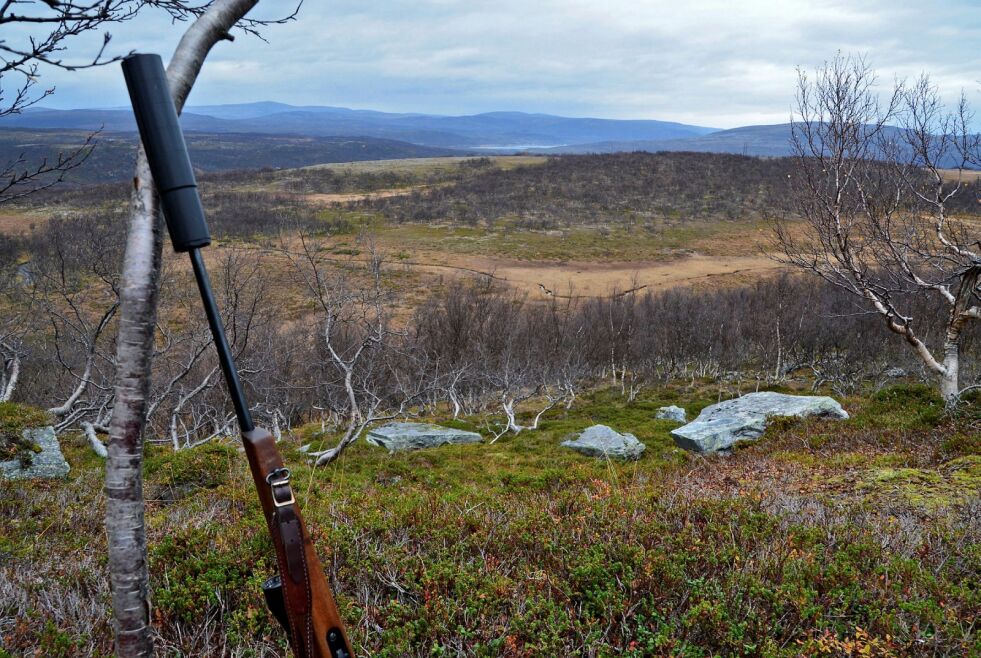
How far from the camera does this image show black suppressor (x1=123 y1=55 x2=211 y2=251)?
164 cm

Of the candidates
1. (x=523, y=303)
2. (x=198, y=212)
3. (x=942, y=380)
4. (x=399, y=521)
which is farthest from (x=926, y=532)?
(x=523, y=303)

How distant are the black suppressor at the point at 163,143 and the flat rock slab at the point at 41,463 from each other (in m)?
7.21

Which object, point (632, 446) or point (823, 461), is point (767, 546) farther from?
point (632, 446)

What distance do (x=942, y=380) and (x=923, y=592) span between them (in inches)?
394

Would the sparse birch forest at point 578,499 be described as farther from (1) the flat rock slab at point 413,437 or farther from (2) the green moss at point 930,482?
(1) the flat rock slab at point 413,437

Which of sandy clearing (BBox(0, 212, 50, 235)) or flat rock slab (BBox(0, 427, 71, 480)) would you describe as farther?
sandy clearing (BBox(0, 212, 50, 235))

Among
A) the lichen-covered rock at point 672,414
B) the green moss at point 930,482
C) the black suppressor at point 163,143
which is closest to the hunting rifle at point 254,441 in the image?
the black suppressor at point 163,143

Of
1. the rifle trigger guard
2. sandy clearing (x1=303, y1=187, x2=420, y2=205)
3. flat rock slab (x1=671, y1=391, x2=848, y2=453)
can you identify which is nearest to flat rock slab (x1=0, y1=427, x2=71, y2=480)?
the rifle trigger guard

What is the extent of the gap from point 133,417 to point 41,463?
7.51 m

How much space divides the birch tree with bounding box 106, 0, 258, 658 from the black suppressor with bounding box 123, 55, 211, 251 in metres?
0.36

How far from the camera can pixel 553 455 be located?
648 inches

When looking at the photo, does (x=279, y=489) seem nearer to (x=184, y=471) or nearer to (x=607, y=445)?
(x=184, y=471)

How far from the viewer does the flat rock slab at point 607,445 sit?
52.7ft

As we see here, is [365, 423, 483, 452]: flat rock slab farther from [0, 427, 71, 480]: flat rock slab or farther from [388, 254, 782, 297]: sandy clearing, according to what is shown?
[388, 254, 782, 297]: sandy clearing
